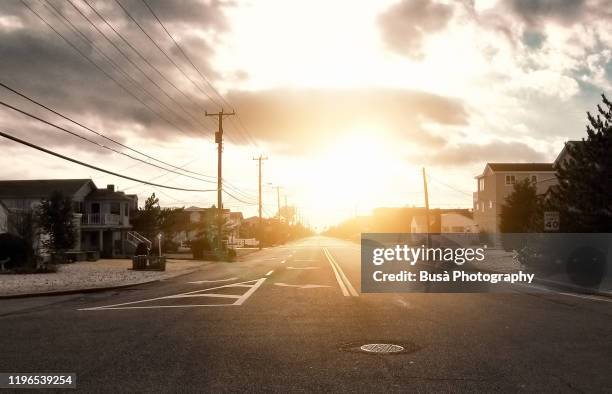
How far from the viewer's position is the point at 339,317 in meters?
13.0

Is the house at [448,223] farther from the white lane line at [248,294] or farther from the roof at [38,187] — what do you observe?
the white lane line at [248,294]

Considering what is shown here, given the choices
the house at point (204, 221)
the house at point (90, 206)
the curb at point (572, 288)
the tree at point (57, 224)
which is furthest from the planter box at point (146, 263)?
the house at point (90, 206)

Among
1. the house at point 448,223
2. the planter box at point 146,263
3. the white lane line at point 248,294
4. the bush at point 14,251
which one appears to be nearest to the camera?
the white lane line at point 248,294

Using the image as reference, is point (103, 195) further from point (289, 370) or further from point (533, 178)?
point (289, 370)

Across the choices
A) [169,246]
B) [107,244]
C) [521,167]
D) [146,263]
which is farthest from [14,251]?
[521,167]

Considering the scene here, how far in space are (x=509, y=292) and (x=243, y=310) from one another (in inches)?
380

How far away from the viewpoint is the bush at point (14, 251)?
31703 mm

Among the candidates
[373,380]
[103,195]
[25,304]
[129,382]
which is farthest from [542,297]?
[103,195]

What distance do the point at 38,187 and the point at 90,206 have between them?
17.4ft

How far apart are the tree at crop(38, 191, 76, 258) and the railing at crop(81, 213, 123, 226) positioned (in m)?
16.1

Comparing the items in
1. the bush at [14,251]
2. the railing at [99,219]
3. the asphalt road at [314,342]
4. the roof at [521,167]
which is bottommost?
the asphalt road at [314,342]

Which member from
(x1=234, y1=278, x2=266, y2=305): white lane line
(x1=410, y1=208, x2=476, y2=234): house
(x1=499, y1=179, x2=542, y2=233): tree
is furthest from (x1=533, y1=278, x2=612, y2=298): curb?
(x1=410, y1=208, x2=476, y2=234): house

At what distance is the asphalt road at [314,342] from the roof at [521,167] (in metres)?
60.5

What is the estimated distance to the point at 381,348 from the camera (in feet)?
30.5
